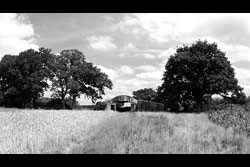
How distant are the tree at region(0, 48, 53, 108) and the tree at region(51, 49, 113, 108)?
8.22 feet

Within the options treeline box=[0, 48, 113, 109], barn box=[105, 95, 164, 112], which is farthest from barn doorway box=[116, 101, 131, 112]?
treeline box=[0, 48, 113, 109]

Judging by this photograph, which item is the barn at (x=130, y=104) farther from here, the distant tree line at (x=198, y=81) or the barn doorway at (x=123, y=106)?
the distant tree line at (x=198, y=81)

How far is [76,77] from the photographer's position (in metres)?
59.4

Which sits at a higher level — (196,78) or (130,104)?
(196,78)

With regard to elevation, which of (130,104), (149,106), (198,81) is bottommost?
(149,106)

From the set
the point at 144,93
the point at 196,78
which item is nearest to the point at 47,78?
the point at 196,78

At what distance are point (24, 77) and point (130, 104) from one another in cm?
2558

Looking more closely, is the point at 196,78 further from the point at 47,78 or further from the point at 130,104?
the point at 47,78

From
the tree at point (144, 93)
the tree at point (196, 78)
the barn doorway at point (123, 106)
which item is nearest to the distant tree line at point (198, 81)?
the tree at point (196, 78)

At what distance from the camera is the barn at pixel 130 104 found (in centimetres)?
→ 4466

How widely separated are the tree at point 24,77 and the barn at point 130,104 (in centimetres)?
1676

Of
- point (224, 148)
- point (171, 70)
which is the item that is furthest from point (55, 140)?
point (171, 70)
